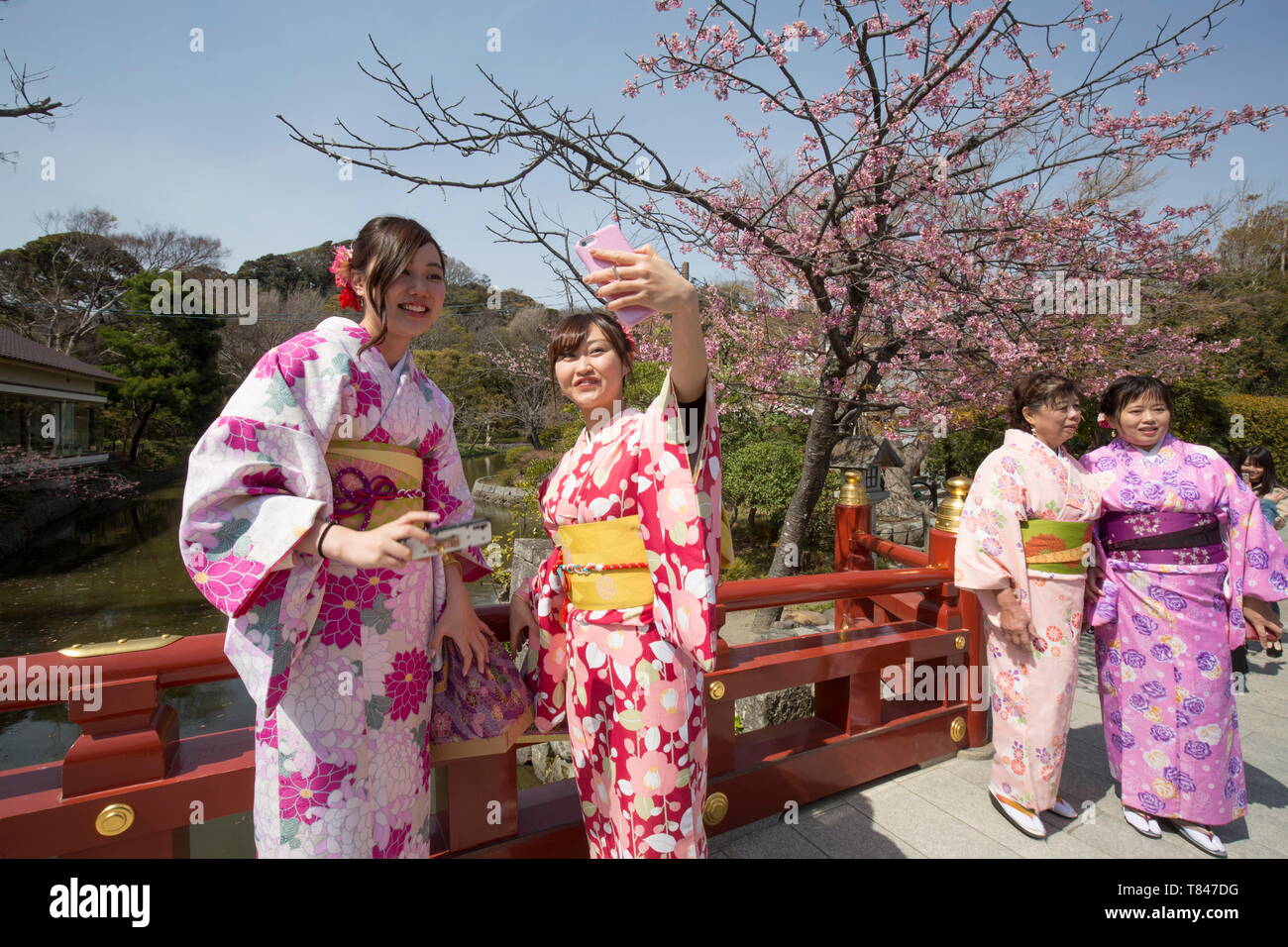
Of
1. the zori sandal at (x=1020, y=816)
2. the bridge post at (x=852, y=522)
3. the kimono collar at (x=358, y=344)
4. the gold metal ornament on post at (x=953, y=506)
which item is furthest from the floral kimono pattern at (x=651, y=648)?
the bridge post at (x=852, y=522)

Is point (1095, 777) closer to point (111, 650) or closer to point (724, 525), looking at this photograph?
point (724, 525)

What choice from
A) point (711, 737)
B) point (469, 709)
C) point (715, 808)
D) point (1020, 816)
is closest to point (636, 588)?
point (469, 709)

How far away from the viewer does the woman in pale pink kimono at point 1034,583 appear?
2740 mm

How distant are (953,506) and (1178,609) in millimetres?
1013

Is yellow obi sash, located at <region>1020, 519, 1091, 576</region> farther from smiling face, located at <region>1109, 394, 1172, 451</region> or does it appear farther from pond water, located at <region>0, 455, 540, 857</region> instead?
pond water, located at <region>0, 455, 540, 857</region>

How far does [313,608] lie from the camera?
4.64 ft

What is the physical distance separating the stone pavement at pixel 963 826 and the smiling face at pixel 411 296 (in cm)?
228

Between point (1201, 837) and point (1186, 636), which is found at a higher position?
point (1186, 636)

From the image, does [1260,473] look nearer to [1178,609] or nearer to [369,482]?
A: [1178,609]

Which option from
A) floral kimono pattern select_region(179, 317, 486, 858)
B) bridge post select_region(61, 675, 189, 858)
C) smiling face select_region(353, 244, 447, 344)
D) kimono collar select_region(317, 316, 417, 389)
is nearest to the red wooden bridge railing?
bridge post select_region(61, 675, 189, 858)

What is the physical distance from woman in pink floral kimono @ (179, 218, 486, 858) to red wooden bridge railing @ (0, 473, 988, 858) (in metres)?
0.36

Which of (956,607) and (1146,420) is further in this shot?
(956,607)
